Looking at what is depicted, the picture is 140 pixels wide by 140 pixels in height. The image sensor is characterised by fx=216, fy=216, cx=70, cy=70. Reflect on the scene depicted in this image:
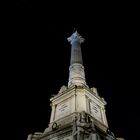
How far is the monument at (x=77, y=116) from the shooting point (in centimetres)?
1588

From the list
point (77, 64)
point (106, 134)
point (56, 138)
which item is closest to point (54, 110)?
point (56, 138)

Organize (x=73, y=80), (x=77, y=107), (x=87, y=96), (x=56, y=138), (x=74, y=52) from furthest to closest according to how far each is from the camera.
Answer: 1. (x=74, y=52)
2. (x=73, y=80)
3. (x=87, y=96)
4. (x=77, y=107)
5. (x=56, y=138)

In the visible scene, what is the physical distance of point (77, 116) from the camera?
56.2 feet

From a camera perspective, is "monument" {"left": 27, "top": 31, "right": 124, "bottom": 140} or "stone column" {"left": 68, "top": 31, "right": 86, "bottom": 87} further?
"stone column" {"left": 68, "top": 31, "right": 86, "bottom": 87}

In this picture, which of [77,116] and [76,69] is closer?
[77,116]

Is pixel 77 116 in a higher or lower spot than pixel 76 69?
lower

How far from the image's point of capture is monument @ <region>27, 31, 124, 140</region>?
625 inches

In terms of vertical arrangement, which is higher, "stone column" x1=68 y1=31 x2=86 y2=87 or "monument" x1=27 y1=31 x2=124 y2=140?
"stone column" x1=68 y1=31 x2=86 y2=87

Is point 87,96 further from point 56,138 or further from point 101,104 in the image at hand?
point 56,138

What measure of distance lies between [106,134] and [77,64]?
35.1ft

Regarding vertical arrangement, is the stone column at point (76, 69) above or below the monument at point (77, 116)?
above

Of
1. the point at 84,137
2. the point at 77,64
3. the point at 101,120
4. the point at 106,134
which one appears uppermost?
the point at 77,64

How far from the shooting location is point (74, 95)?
20141 mm

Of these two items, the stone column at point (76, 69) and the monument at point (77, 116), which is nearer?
the monument at point (77, 116)
